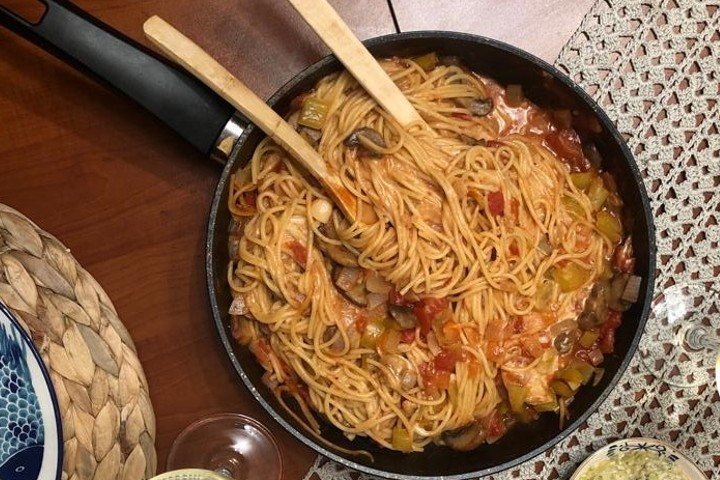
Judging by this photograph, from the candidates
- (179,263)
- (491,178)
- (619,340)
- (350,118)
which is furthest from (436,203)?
(179,263)

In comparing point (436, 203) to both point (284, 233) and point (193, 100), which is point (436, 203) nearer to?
point (284, 233)

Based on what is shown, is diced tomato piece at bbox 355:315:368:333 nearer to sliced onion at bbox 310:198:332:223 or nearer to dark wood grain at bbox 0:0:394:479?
sliced onion at bbox 310:198:332:223

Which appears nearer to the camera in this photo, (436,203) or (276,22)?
(436,203)

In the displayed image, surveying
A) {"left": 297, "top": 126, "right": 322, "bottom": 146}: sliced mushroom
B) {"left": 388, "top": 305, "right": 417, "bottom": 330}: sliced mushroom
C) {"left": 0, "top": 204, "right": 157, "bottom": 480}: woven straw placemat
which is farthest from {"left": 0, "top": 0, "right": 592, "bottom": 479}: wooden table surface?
{"left": 388, "top": 305, "right": 417, "bottom": 330}: sliced mushroom

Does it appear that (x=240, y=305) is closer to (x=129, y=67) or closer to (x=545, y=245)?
(x=129, y=67)

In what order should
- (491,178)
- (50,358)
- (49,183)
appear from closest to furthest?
(50,358) → (491,178) → (49,183)

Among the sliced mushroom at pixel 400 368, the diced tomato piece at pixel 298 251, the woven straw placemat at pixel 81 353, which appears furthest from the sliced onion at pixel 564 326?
the woven straw placemat at pixel 81 353

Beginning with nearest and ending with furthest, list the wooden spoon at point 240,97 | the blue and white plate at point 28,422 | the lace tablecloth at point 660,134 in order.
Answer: the blue and white plate at point 28,422, the wooden spoon at point 240,97, the lace tablecloth at point 660,134

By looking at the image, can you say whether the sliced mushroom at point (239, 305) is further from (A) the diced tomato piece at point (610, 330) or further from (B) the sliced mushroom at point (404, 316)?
(A) the diced tomato piece at point (610, 330)
